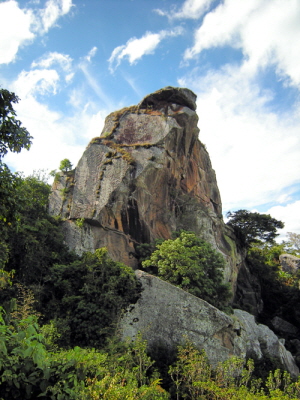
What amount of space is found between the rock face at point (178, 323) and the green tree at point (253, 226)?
1867 cm

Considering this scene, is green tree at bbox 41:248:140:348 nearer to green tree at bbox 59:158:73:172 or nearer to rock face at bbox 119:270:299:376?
rock face at bbox 119:270:299:376

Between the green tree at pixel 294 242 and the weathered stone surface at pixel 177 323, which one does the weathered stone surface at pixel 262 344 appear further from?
the green tree at pixel 294 242

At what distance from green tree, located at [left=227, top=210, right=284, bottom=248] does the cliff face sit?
3.63 metres

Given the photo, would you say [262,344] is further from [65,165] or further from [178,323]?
[65,165]

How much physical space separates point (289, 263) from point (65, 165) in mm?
31286

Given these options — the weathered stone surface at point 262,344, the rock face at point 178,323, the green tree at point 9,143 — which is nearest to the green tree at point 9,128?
the green tree at point 9,143

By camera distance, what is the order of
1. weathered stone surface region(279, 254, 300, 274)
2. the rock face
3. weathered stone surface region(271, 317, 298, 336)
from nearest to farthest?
the rock face → weathered stone surface region(271, 317, 298, 336) → weathered stone surface region(279, 254, 300, 274)

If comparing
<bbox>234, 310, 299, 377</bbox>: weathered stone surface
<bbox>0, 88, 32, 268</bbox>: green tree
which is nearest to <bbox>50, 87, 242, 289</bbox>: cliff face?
<bbox>234, 310, 299, 377</bbox>: weathered stone surface

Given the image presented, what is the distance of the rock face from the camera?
47.3 feet

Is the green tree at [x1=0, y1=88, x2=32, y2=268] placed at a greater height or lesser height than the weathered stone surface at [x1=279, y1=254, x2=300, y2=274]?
lesser

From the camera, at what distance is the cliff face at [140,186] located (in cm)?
2092

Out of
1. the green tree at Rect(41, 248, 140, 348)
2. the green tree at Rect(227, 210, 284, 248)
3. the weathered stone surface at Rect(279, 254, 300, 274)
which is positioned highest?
the green tree at Rect(227, 210, 284, 248)

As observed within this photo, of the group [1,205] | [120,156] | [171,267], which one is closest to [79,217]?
[120,156]

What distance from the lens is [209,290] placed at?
17.4 metres
